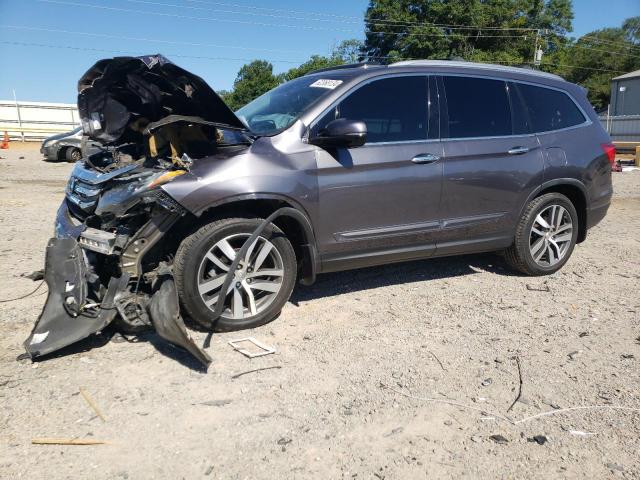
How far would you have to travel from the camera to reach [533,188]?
5.09 meters

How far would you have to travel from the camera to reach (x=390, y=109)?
4.46m

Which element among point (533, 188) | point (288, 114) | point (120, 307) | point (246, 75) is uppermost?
point (246, 75)

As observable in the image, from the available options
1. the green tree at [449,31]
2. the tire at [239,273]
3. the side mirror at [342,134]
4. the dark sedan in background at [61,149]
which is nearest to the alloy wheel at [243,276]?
the tire at [239,273]

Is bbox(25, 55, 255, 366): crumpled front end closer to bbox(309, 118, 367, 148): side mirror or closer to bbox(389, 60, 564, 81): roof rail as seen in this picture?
bbox(309, 118, 367, 148): side mirror

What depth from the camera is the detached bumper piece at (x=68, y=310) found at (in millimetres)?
3381

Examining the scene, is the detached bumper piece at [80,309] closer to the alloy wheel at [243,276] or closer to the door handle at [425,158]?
the alloy wheel at [243,276]

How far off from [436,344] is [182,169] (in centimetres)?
222

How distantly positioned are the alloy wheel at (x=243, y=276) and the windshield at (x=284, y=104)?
0.93 m

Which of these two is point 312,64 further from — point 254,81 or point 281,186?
point 281,186

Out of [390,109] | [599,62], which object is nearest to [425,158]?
[390,109]

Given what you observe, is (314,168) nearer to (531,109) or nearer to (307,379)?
(307,379)

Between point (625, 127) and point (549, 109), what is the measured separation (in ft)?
83.0

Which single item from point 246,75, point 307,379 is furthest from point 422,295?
point 246,75

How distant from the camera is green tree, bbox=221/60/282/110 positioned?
2068 inches
